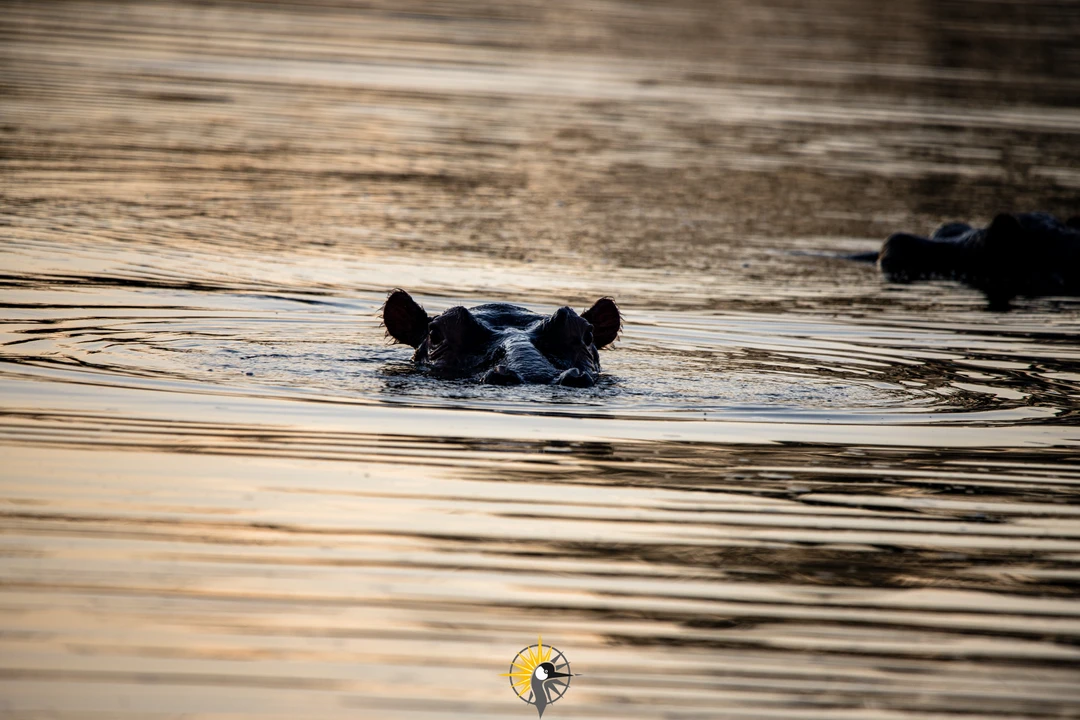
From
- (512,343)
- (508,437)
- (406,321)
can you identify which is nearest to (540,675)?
(508,437)

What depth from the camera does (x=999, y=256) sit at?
1700cm

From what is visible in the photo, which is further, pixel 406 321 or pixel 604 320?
pixel 406 321

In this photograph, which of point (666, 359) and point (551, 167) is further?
point (551, 167)

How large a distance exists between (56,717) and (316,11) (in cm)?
3864

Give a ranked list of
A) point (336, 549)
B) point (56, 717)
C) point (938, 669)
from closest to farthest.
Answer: point (56, 717), point (938, 669), point (336, 549)

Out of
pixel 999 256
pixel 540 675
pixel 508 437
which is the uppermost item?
pixel 540 675

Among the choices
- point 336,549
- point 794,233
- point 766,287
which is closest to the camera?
point 336,549

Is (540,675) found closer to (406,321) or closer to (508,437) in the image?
(508,437)

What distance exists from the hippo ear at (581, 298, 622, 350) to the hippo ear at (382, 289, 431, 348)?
3.29 feet

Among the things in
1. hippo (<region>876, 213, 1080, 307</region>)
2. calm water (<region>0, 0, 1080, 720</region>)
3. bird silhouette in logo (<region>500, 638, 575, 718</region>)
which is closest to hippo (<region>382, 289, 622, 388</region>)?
calm water (<region>0, 0, 1080, 720</region>)

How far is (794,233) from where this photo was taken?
18.8m

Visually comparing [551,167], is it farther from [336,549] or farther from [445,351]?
[336,549]

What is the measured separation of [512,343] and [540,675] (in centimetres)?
458

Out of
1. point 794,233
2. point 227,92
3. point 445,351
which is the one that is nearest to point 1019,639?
point 445,351
